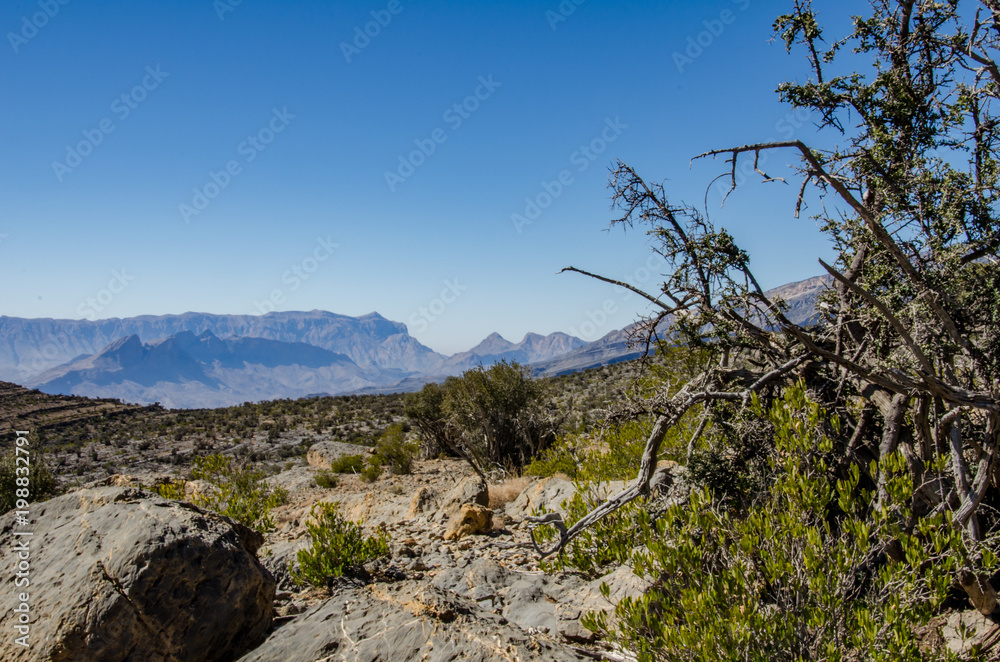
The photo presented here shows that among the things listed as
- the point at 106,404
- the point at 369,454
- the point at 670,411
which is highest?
the point at 106,404

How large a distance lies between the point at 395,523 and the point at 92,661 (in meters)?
5.42

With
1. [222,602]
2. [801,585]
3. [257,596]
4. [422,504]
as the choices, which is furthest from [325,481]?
[801,585]

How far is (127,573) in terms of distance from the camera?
13.2 ft

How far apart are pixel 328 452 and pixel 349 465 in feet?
11.3

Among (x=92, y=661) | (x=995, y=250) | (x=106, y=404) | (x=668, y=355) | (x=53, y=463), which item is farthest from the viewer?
(x=106, y=404)

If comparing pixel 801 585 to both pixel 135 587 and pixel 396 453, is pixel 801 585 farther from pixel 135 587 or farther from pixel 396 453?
pixel 396 453

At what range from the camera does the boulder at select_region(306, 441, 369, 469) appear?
2142 cm

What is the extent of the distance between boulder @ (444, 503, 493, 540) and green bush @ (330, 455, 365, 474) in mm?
11801

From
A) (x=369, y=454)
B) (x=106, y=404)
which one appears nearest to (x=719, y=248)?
(x=369, y=454)

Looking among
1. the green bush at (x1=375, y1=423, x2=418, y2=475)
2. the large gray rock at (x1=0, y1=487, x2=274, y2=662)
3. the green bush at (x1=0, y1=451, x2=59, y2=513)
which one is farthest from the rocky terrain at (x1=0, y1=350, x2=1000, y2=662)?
the green bush at (x1=375, y1=423, x2=418, y2=475)

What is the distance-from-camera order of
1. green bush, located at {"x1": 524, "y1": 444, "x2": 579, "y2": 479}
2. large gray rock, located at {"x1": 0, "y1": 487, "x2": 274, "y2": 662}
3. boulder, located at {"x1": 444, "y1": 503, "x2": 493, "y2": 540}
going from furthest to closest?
green bush, located at {"x1": 524, "y1": 444, "x2": 579, "y2": 479}, boulder, located at {"x1": 444, "y1": 503, "x2": 493, "y2": 540}, large gray rock, located at {"x1": 0, "y1": 487, "x2": 274, "y2": 662}

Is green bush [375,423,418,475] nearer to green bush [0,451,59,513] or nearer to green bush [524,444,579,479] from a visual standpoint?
green bush [524,444,579,479]

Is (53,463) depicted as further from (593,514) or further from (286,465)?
(593,514)

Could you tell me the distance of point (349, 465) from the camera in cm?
1911
